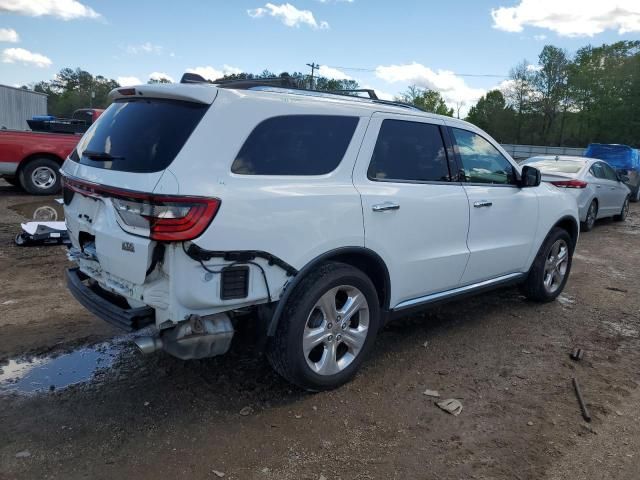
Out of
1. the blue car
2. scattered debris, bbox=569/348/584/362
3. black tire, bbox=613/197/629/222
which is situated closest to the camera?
scattered debris, bbox=569/348/584/362

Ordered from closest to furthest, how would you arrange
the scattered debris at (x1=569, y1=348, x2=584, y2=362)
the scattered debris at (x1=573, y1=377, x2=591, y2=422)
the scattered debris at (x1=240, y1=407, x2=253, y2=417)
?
the scattered debris at (x1=240, y1=407, x2=253, y2=417) < the scattered debris at (x1=573, y1=377, x2=591, y2=422) < the scattered debris at (x1=569, y1=348, x2=584, y2=362)

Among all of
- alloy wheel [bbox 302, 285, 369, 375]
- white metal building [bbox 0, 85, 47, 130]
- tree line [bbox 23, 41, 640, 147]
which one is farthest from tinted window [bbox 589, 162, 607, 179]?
tree line [bbox 23, 41, 640, 147]

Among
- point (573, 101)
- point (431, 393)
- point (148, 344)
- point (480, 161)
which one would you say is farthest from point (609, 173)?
point (573, 101)

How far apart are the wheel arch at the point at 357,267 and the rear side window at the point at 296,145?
21.1 inches

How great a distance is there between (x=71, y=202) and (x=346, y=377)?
86.2 inches

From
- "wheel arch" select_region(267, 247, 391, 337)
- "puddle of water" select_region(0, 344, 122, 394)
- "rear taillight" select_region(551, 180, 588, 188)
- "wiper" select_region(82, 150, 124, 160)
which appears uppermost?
"wiper" select_region(82, 150, 124, 160)

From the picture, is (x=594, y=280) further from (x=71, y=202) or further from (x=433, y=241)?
(x=71, y=202)

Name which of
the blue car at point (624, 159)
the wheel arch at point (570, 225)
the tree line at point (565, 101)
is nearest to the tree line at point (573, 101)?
the tree line at point (565, 101)

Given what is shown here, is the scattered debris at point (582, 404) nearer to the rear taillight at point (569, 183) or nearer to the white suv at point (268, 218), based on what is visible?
the white suv at point (268, 218)

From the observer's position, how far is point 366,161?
3490mm

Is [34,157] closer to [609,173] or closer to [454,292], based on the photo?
[454,292]

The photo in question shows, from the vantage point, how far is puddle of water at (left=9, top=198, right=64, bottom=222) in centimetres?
880

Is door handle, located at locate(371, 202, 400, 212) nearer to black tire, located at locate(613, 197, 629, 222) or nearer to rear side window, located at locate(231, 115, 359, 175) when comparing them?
rear side window, located at locate(231, 115, 359, 175)

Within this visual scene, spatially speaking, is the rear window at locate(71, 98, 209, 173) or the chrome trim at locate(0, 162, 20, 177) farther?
the chrome trim at locate(0, 162, 20, 177)
